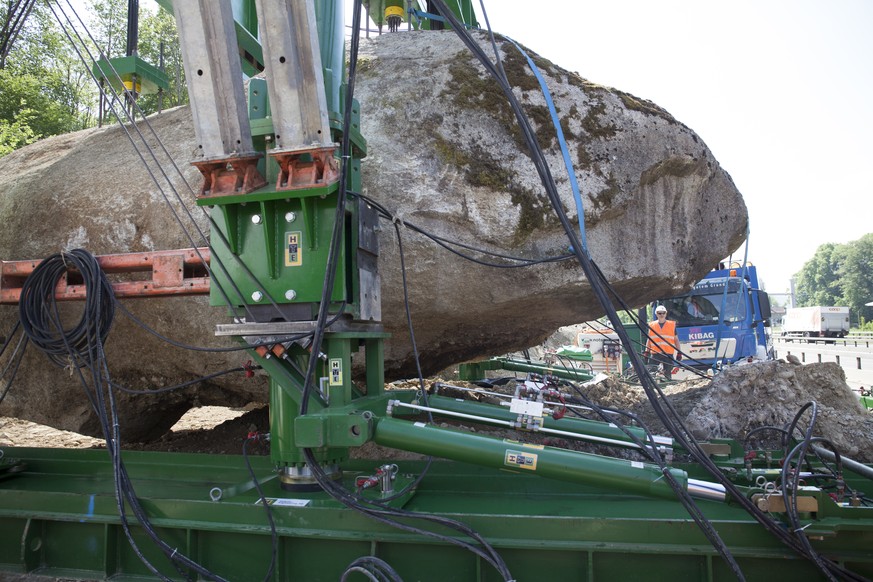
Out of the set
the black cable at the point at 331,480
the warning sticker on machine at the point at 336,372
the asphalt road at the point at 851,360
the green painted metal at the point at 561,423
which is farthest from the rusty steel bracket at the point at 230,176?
the asphalt road at the point at 851,360

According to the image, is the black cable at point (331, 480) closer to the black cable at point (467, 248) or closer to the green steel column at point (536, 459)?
the green steel column at point (536, 459)

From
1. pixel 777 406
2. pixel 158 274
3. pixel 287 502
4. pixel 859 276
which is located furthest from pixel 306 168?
pixel 859 276

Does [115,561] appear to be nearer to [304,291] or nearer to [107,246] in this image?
[304,291]

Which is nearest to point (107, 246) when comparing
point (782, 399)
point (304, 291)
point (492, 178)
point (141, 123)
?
point (141, 123)

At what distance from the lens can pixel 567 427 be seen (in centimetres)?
382

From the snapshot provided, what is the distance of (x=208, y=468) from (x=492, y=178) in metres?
3.30

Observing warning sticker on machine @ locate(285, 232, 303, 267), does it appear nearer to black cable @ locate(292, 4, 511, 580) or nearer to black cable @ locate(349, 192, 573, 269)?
black cable @ locate(292, 4, 511, 580)

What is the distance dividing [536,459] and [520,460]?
0.27 feet

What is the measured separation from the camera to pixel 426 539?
293cm

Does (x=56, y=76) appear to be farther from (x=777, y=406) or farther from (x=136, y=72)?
(x=777, y=406)

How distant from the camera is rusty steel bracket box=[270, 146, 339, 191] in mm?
3328

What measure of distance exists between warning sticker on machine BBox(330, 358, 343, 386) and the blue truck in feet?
34.7

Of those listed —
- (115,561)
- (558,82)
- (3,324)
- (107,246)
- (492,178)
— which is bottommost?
(115,561)

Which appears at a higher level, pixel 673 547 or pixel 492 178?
pixel 492 178
